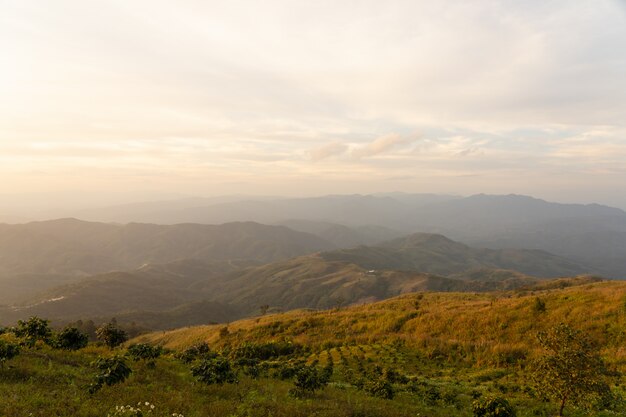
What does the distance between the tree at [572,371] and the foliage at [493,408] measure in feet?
10.9

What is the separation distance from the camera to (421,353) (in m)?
34.1

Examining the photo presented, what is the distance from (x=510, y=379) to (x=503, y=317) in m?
13.1

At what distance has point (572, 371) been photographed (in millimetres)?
16859

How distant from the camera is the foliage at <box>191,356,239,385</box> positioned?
20062 mm

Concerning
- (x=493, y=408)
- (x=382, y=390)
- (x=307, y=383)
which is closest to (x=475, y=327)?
(x=382, y=390)

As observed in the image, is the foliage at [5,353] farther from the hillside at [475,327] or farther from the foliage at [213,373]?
the hillside at [475,327]

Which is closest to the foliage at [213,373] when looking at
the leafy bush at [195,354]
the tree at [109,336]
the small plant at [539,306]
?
the leafy bush at [195,354]

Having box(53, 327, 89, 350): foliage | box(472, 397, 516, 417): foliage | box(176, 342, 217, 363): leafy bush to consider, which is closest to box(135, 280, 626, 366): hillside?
box(176, 342, 217, 363): leafy bush

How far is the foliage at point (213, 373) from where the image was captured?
20.1 meters

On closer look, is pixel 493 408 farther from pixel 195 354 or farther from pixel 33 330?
pixel 33 330

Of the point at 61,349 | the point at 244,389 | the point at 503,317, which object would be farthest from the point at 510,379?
the point at 61,349

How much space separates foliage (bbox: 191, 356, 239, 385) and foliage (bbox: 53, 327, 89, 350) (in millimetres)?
10676

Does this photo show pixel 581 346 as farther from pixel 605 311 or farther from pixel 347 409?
pixel 605 311

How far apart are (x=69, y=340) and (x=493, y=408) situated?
2795 cm
